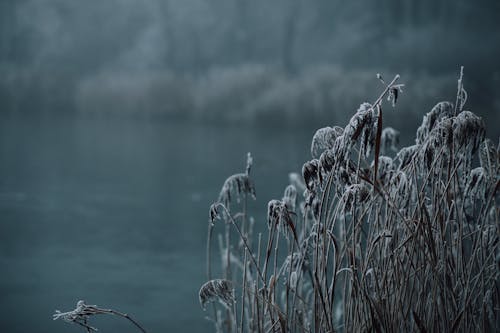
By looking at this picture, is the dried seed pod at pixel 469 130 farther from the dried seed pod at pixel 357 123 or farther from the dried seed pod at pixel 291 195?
the dried seed pod at pixel 291 195

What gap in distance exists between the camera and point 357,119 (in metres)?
0.90

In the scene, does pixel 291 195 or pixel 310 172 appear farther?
pixel 291 195

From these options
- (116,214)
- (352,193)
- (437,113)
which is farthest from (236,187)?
(116,214)

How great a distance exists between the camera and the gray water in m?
3.74

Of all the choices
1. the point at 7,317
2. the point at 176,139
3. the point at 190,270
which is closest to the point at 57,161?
the point at 176,139

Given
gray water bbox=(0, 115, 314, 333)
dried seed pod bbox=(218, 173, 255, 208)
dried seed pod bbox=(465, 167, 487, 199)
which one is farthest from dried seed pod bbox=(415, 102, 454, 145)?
gray water bbox=(0, 115, 314, 333)

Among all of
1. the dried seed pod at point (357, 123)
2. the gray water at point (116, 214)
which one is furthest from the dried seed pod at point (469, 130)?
the gray water at point (116, 214)

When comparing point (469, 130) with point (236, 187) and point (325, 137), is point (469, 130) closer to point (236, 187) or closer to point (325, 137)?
point (325, 137)

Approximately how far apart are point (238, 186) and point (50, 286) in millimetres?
3103

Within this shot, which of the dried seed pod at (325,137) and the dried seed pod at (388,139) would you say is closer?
the dried seed pod at (325,137)

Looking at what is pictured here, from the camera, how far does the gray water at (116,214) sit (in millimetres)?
3744

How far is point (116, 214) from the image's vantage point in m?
6.04

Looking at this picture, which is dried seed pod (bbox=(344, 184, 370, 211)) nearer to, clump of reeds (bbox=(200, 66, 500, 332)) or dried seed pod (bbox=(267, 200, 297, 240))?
clump of reeds (bbox=(200, 66, 500, 332))

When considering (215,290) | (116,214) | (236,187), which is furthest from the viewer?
(116,214)
